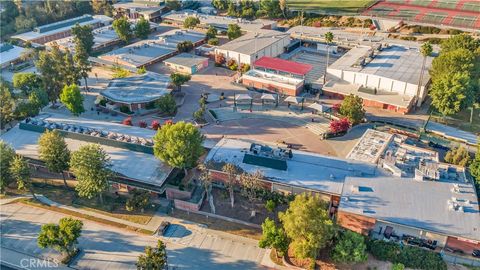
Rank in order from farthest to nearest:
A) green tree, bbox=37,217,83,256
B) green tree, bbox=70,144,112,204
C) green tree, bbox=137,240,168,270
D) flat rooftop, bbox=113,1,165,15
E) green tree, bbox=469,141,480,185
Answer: flat rooftop, bbox=113,1,165,15 < green tree, bbox=469,141,480,185 < green tree, bbox=70,144,112,204 < green tree, bbox=37,217,83,256 < green tree, bbox=137,240,168,270

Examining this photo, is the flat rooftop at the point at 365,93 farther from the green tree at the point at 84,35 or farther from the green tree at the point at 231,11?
the green tree at the point at 84,35

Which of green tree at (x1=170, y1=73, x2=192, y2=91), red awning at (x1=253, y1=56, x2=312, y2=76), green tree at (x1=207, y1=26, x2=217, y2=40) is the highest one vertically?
green tree at (x1=207, y1=26, x2=217, y2=40)

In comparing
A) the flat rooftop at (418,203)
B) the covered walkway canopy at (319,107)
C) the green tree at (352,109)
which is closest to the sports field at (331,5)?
the covered walkway canopy at (319,107)

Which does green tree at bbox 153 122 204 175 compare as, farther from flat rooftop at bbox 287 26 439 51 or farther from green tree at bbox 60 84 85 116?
flat rooftop at bbox 287 26 439 51

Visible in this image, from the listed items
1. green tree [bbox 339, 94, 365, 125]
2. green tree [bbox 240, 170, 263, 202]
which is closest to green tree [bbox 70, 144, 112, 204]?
green tree [bbox 240, 170, 263, 202]

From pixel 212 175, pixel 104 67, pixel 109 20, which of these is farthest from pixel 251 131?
pixel 109 20

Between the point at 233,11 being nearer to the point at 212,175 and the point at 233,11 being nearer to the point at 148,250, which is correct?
the point at 212,175
